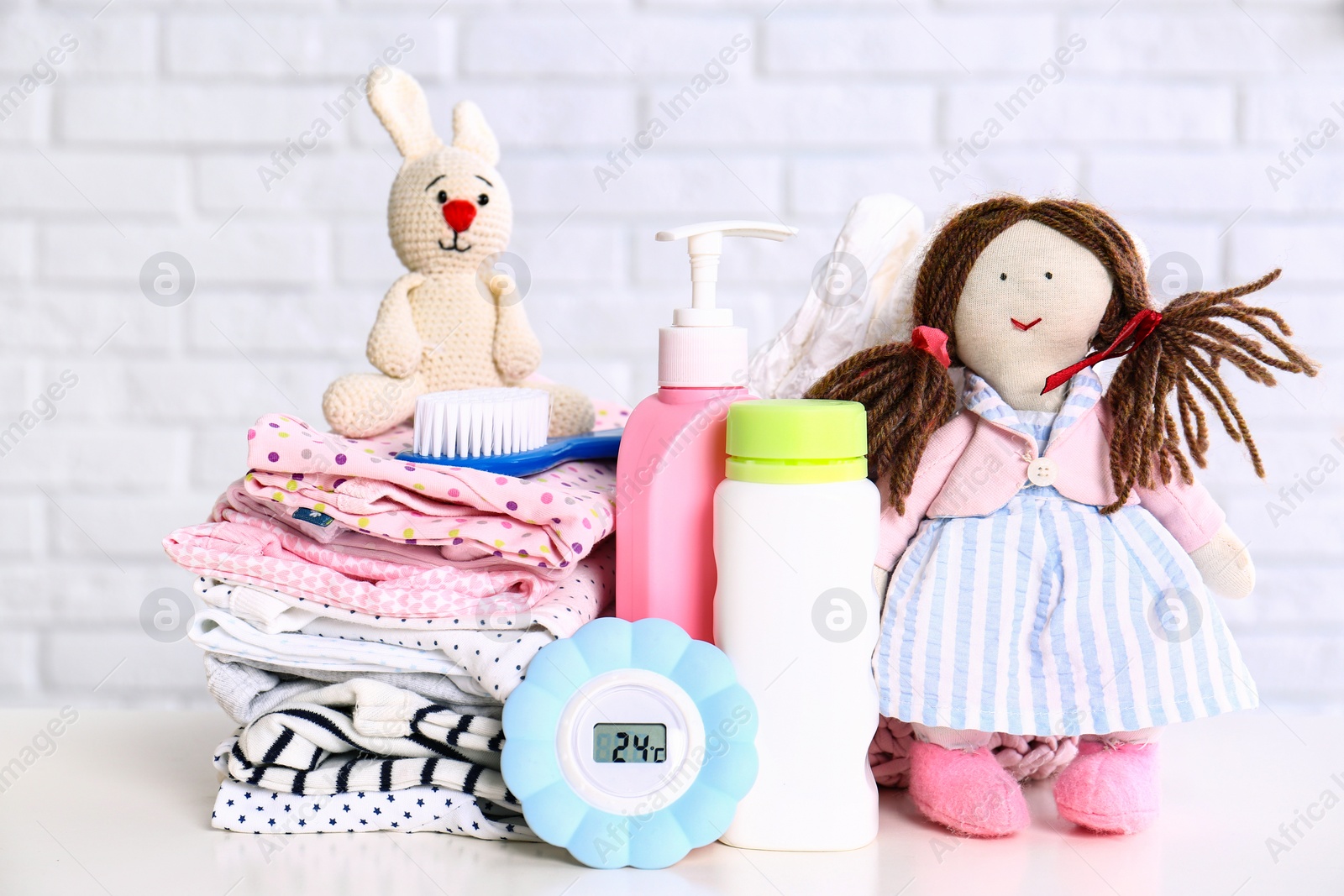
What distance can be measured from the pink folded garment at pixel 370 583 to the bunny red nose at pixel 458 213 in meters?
0.22

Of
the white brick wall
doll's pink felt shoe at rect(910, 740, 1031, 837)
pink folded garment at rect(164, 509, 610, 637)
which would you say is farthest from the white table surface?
the white brick wall

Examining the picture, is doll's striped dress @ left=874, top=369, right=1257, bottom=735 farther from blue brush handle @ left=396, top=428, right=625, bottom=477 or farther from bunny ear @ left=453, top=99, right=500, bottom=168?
bunny ear @ left=453, top=99, right=500, bottom=168

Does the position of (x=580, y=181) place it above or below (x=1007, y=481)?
above

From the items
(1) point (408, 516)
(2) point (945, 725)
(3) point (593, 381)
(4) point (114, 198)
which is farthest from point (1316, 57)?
(4) point (114, 198)

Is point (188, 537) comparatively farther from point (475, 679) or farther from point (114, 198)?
point (114, 198)

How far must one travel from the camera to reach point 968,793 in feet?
2.07

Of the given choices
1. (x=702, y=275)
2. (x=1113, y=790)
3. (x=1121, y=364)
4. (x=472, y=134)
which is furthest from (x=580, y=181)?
(x=1113, y=790)

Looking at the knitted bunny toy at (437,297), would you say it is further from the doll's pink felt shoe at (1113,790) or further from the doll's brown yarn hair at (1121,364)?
the doll's pink felt shoe at (1113,790)

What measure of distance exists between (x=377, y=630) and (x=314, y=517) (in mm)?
71

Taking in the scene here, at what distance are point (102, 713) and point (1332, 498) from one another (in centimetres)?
117

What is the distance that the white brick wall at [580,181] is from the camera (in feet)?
3.84

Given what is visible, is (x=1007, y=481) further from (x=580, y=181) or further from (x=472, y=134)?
(x=580, y=181)

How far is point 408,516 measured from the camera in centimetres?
64

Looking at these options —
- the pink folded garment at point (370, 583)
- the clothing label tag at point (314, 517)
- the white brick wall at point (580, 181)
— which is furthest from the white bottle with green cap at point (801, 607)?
the white brick wall at point (580, 181)
